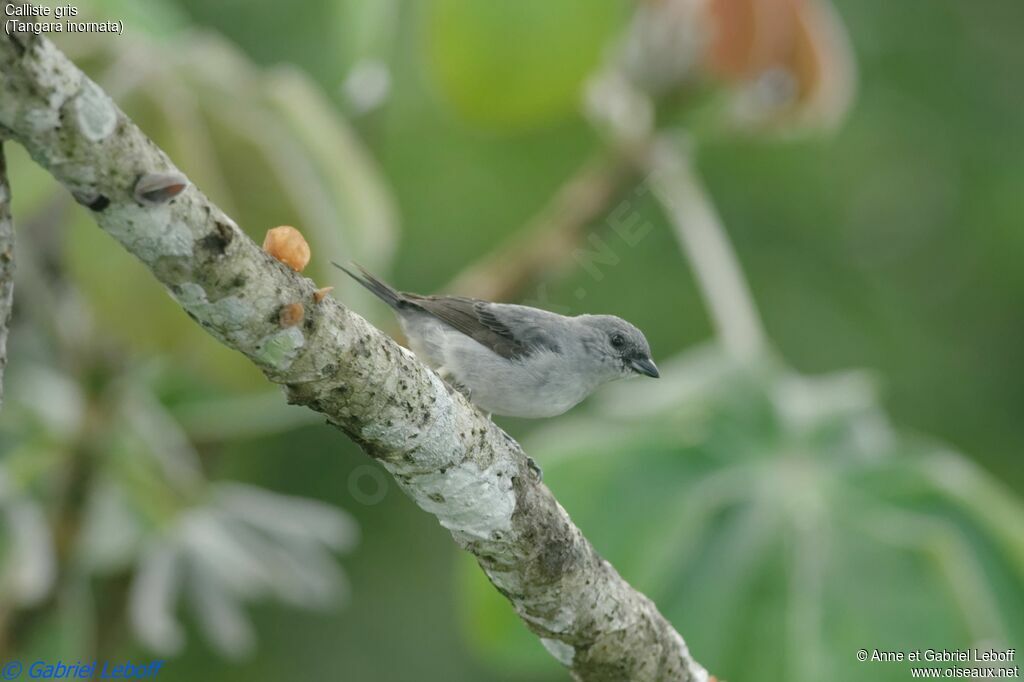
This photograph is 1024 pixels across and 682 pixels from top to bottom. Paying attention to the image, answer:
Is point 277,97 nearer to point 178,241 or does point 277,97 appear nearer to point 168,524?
point 168,524

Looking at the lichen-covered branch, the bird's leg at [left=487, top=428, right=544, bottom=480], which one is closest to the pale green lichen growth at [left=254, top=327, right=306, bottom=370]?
the lichen-covered branch

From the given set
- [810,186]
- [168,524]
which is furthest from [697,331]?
[168,524]

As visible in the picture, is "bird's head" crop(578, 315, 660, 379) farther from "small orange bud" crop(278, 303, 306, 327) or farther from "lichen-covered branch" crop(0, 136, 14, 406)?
"lichen-covered branch" crop(0, 136, 14, 406)

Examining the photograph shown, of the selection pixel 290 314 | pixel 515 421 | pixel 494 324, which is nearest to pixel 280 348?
pixel 290 314

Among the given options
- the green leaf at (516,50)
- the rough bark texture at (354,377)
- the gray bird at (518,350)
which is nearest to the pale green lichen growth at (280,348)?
the rough bark texture at (354,377)

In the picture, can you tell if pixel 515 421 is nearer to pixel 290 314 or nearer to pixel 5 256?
pixel 290 314

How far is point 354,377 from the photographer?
151 cm

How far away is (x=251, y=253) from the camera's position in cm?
138

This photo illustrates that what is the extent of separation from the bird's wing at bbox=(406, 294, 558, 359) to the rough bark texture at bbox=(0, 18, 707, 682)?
22.2 inches

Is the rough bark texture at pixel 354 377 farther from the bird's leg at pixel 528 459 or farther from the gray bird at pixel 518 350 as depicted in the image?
the gray bird at pixel 518 350

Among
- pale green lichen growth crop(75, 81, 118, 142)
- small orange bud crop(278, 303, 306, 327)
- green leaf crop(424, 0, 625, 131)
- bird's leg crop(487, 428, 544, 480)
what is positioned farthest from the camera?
green leaf crop(424, 0, 625, 131)

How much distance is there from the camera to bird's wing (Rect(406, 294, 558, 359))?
2.40 metres

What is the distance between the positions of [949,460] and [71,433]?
91.7 inches

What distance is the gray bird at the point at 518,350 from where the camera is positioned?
2.33 meters
